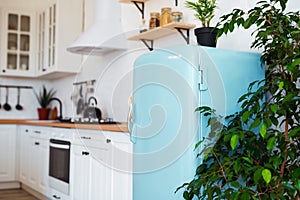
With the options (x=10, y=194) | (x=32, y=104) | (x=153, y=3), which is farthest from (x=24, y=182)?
(x=153, y=3)

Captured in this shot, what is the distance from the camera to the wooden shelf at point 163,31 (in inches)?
122

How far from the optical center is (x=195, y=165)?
2.21 m

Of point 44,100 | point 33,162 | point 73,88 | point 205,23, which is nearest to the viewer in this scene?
point 205,23

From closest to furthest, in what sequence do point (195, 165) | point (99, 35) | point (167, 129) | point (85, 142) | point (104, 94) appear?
point (195, 165) → point (167, 129) → point (85, 142) → point (99, 35) → point (104, 94)

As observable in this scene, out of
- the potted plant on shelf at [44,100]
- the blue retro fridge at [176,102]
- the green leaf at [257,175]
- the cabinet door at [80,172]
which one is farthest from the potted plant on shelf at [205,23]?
the potted plant on shelf at [44,100]

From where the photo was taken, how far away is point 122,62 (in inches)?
164

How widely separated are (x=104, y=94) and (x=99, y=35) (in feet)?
2.48

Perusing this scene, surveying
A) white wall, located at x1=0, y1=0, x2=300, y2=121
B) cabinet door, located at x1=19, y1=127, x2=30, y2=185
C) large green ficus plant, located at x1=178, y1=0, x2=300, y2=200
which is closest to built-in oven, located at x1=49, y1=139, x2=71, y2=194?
white wall, located at x1=0, y1=0, x2=300, y2=121

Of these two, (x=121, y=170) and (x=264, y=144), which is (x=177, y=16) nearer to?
(x=121, y=170)

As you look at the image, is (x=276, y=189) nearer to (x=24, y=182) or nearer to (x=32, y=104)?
(x=24, y=182)

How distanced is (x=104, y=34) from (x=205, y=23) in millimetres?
1555

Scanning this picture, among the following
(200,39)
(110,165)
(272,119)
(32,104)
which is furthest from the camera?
(32,104)

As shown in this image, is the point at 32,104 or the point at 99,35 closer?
the point at 99,35

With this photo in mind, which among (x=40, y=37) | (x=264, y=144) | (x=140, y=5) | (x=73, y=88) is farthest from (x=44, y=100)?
(x=264, y=144)
